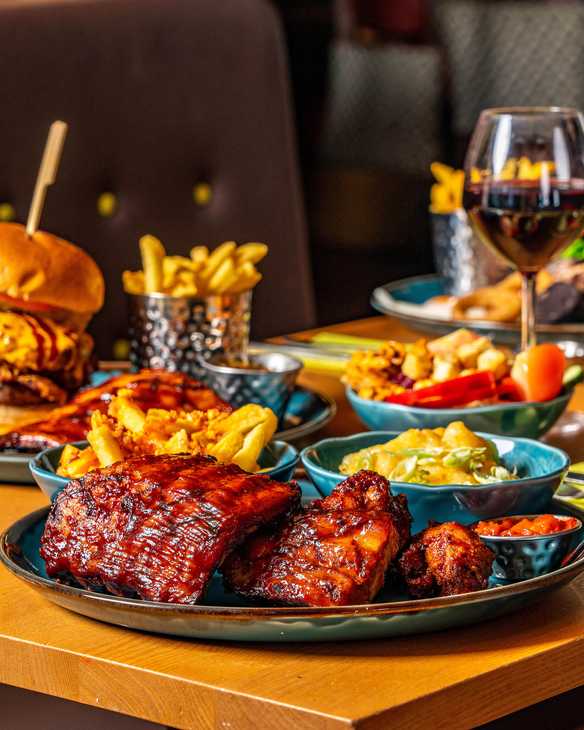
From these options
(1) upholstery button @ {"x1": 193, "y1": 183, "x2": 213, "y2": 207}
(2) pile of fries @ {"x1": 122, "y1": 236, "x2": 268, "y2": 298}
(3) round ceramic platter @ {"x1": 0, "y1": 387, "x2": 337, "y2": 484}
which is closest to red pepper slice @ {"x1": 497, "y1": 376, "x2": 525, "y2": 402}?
(3) round ceramic platter @ {"x1": 0, "y1": 387, "x2": 337, "y2": 484}

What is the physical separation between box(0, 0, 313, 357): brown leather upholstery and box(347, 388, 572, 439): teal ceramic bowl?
A: 1134 millimetres

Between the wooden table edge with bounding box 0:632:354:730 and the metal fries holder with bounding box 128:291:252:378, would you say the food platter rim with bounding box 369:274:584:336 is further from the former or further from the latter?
the wooden table edge with bounding box 0:632:354:730

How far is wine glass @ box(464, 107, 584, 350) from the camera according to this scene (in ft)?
5.44

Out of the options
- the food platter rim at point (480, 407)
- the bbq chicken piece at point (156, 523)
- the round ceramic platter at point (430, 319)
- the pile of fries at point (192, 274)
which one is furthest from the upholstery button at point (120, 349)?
the bbq chicken piece at point (156, 523)

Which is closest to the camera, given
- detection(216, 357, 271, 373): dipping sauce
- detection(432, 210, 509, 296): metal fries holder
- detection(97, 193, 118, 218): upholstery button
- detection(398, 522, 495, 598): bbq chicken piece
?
detection(398, 522, 495, 598): bbq chicken piece

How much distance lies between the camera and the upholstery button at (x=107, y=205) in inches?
98.0

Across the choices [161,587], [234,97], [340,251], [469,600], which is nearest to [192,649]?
[161,587]

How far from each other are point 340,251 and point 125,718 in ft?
14.9

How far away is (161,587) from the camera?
0.92m

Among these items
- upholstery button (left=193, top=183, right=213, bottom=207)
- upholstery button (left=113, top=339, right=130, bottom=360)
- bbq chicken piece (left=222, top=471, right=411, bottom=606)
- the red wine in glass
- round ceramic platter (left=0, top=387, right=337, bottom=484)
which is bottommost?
upholstery button (left=113, top=339, right=130, bottom=360)

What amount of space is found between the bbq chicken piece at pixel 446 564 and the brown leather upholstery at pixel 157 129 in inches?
62.0

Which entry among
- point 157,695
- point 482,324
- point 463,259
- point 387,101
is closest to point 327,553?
point 157,695

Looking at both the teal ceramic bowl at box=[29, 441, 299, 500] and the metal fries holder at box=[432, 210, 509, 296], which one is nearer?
the teal ceramic bowl at box=[29, 441, 299, 500]

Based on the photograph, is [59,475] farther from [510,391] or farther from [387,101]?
[387,101]
